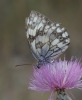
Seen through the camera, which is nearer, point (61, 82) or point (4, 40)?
point (61, 82)

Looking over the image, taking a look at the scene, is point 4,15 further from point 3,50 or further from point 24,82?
point 24,82

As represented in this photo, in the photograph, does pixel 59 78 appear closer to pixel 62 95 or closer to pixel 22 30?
pixel 62 95

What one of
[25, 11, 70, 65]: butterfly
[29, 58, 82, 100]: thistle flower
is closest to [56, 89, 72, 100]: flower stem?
[29, 58, 82, 100]: thistle flower

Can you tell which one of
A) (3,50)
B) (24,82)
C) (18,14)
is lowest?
(24,82)

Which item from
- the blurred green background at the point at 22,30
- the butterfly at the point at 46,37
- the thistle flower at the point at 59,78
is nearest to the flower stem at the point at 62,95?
the thistle flower at the point at 59,78

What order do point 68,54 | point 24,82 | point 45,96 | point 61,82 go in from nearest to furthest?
point 61,82
point 45,96
point 24,82
point 68,54

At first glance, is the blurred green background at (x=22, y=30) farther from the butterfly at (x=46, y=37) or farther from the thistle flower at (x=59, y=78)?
the thistle flower at (x=59, y=78)

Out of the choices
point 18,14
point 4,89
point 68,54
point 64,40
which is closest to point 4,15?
point 18,14
